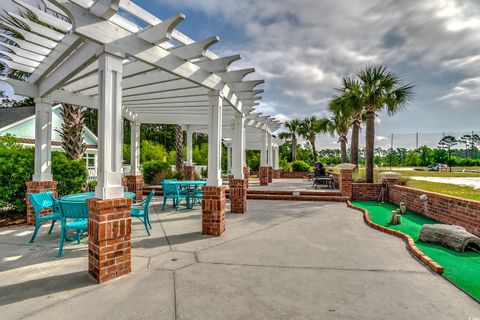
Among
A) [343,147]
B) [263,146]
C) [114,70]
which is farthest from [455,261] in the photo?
[343,147]

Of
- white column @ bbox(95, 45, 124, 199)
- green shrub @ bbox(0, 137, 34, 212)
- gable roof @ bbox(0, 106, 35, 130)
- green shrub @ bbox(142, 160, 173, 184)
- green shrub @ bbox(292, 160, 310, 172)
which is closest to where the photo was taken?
white column @ bbox(95, 45, 124, 199)

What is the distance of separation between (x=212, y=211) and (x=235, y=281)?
2.14 meters

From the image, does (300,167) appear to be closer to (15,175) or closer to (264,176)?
(264,176)

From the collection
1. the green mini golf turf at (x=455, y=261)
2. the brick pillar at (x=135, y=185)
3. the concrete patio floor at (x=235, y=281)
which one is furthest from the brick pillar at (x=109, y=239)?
the brick pillar at (x=135, y=185)

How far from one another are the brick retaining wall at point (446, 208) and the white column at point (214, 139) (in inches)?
207

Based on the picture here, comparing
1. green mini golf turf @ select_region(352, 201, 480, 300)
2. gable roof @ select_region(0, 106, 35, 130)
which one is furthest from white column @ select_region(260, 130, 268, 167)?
gable roof @ select_region(0, 106, 35, 130)

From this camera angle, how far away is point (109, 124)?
3379mm

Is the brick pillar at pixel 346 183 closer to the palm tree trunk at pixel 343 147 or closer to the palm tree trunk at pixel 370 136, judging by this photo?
the palm tree trunk at pixel 370 136

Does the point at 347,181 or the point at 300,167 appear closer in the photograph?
the point at 347,181

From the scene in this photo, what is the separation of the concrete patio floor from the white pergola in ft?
3.91

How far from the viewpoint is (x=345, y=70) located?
531 inches

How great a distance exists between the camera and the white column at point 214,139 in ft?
17.7

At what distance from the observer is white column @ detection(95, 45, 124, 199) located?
334 centimetres

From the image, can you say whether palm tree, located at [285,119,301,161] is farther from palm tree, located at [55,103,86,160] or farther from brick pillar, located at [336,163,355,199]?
palm tree, located at [55,103,86,160]
